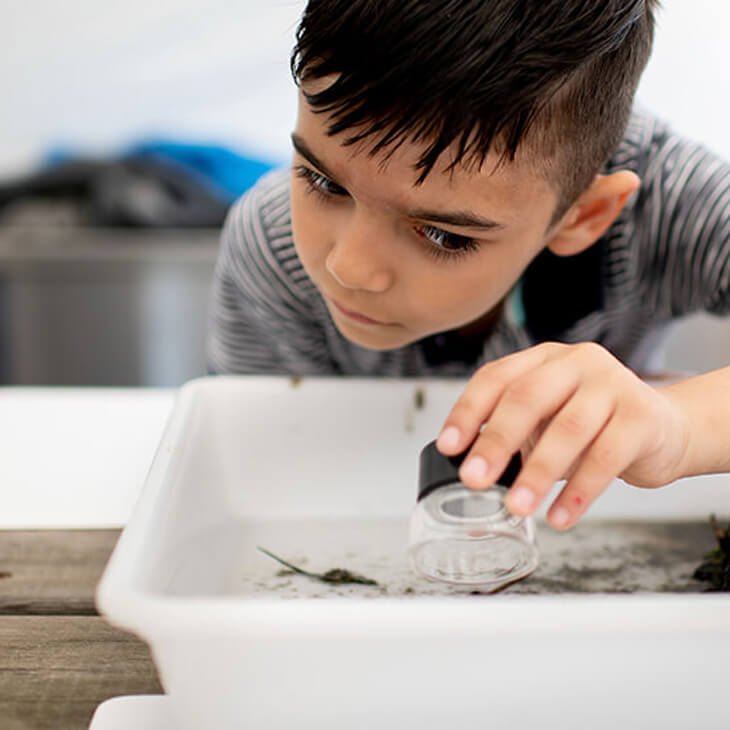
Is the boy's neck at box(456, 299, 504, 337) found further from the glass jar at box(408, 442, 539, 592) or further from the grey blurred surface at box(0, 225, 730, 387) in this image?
the grey blurred surface at box(0, 225, 730, 387)

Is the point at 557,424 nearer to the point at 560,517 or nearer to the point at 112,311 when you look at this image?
the point at 560,517

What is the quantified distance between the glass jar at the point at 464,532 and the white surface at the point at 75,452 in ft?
0.75

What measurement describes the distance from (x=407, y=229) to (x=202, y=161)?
1354mm

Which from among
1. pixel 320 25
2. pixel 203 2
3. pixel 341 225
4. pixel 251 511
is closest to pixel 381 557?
pixel 251 511

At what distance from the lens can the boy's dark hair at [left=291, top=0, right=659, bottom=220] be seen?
1.49ft

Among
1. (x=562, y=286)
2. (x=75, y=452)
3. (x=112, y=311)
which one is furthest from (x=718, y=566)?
(x=112, y=311)

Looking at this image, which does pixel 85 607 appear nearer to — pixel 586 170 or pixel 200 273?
pixel 586 170

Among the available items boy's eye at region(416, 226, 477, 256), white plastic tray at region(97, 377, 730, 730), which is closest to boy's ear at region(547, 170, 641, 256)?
boy's eye at region(416, 226, 477, 256)

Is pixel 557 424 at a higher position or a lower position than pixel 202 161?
higher

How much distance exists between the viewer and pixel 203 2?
66.4 inches

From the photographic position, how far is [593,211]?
25.6 inches

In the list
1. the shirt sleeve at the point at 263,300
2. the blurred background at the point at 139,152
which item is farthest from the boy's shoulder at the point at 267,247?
the blurred background at the point at 139,152

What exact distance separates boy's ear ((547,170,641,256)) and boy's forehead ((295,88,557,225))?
118mm

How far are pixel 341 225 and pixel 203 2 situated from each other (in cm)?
133
